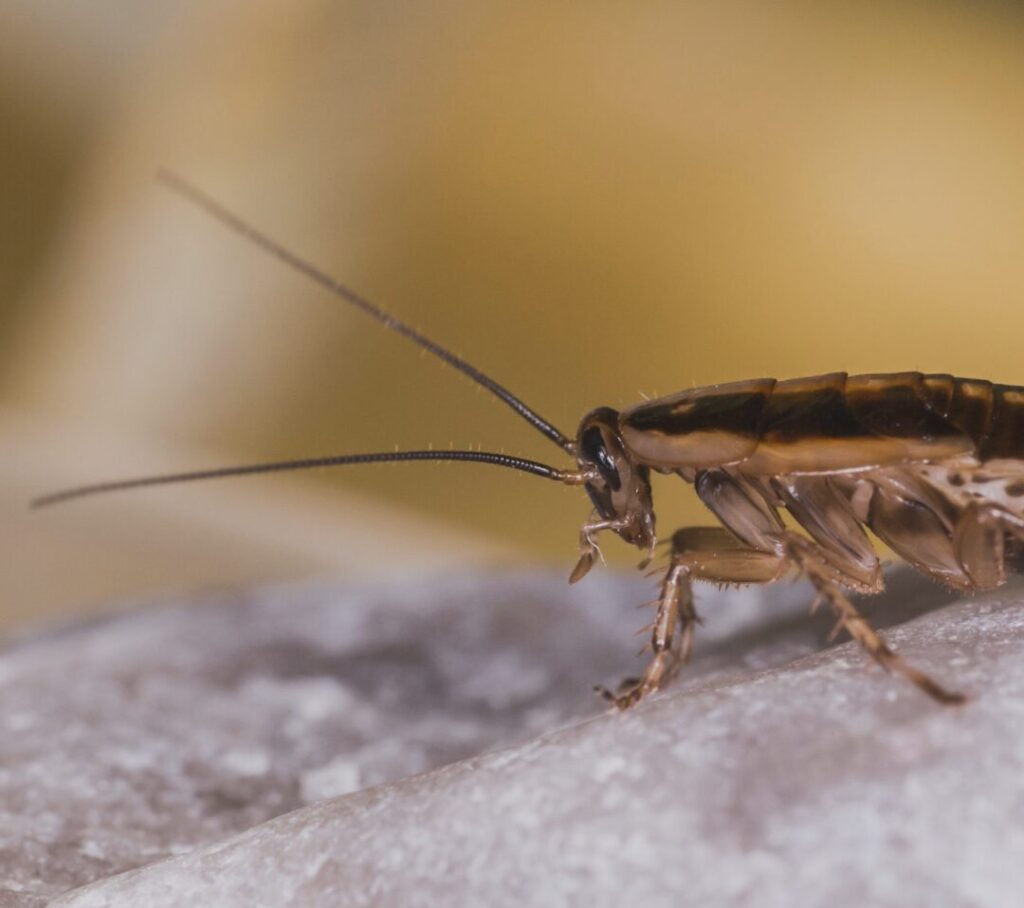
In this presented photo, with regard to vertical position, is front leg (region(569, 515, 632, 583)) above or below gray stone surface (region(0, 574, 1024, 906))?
above

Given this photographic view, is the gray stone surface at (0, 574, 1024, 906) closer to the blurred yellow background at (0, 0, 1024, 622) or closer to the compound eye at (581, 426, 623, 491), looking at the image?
the compound eye at (581, 426, 623, 491)

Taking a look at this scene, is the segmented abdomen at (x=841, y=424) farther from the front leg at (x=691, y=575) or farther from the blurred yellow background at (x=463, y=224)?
the blurred yellow background at (x=463, y=224)

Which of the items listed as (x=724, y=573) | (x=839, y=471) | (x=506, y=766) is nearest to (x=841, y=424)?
(x=839, y=471)

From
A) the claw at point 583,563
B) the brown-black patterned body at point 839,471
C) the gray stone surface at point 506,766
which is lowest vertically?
the gray stone surface at point 506,766

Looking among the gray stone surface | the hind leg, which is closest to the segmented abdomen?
the hind leg

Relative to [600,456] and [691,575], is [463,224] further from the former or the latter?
[691,575]

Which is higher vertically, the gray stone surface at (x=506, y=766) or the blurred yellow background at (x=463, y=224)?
the blurred yellow background at (x=463, y=224)

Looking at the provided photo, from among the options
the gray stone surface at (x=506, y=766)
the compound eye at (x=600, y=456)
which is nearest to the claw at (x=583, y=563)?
the compound eye at (x=600, y=456)

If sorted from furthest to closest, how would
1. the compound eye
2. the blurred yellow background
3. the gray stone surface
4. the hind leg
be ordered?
the blurred yellow background, the compound eye, the hind leg, the gray stone surface
